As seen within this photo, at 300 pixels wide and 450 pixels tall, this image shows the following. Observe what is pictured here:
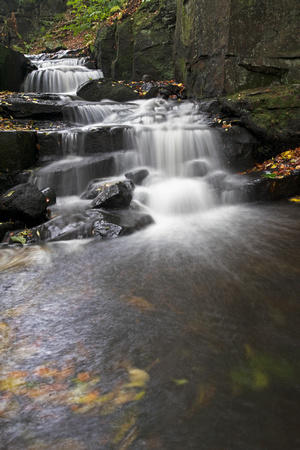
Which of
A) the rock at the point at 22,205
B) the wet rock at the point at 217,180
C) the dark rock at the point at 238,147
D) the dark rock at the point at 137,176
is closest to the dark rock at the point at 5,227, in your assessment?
the rock at the point at 22,205

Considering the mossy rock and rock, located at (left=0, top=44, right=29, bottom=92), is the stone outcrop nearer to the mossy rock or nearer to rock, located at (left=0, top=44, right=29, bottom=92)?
rock, located at (left=0, top=44, right=29, bottom=92)

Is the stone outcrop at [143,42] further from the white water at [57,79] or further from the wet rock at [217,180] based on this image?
the wet rock at [217,180]

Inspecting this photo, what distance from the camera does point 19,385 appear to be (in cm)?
178

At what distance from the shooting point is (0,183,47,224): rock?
4.70m

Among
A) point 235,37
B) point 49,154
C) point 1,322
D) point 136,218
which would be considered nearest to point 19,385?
point 1,322

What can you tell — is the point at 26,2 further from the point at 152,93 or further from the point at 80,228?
the point at 80,228

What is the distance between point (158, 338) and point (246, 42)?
765 centimetres

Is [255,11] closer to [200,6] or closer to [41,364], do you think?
[200,6]

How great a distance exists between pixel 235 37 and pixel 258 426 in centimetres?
815

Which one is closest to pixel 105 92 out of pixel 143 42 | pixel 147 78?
pixel 147 78

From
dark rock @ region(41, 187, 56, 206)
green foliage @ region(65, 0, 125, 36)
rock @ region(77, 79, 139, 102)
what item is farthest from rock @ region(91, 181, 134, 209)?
green foliage @ region(65, 0, 125, 36)

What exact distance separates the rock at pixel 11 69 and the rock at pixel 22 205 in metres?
7.79

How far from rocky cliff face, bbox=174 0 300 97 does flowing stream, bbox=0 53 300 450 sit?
13.4 ft

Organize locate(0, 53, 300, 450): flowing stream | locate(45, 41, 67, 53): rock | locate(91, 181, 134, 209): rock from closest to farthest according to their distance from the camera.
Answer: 1. locate(0, 53, 300, 450): flowing stream
2. locate(91, 181, 134, 209): rock
3. locate(45, 41, 67, 53): rock
